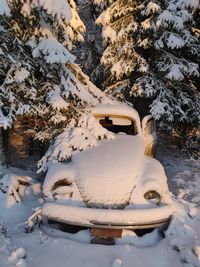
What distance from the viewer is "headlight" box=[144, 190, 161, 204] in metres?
5.69

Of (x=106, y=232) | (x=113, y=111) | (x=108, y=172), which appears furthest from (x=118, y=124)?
(x=106, y=232)

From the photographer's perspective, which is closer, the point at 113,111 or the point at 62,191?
the point at 62,191

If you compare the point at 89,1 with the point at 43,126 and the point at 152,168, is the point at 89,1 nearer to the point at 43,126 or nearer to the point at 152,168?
the point at 43,126

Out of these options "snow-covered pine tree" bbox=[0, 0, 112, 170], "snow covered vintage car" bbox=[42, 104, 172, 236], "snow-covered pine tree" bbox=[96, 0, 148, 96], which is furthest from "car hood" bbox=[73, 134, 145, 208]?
"snow-covered pine tree" bbox=[96, 0, 148, 96]

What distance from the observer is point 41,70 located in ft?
26.0

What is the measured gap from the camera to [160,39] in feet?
37.6

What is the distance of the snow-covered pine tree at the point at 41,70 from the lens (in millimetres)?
7387

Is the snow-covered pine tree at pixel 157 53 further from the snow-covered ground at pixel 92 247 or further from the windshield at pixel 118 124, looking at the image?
the snow-covered ground at pixel 92 247

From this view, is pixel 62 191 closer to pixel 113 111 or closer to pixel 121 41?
pixel 113 111

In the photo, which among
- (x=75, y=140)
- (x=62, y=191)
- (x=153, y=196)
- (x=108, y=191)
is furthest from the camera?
(x=75, y=140)

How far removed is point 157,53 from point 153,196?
22.8ft

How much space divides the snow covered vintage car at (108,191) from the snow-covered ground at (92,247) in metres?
0.25

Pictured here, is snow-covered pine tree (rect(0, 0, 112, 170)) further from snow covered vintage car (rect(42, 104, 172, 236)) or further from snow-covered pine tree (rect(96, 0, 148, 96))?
snow-covered pine tree (rect(96, 0, 148, 96))

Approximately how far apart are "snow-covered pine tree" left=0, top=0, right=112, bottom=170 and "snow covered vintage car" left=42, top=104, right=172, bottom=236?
36.1 inches
